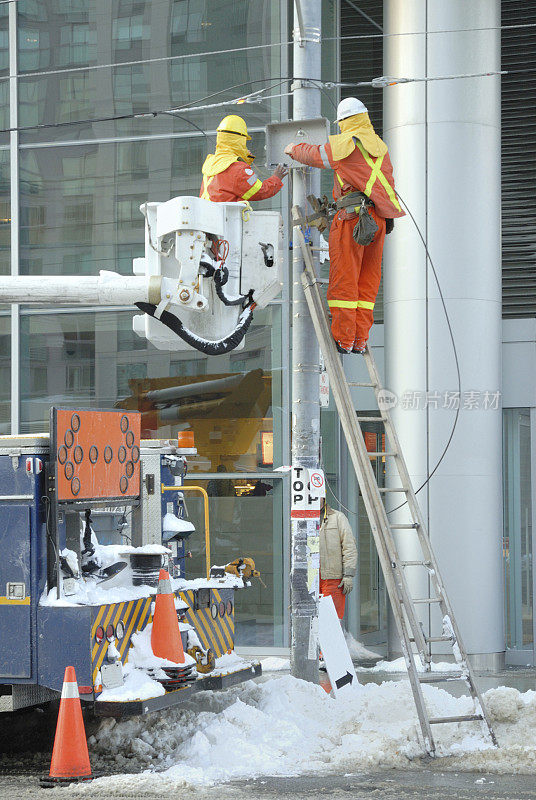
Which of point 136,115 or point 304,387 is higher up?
point 136,115

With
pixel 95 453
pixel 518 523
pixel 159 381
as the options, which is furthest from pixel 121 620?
pixel 518 523

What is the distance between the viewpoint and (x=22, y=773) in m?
7.46

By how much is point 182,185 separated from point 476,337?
376cm

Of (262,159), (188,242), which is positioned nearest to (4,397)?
(262,159)

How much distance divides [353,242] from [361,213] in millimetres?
276

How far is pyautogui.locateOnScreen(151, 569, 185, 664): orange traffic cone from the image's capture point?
7727 mm

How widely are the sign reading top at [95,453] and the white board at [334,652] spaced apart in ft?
7.06

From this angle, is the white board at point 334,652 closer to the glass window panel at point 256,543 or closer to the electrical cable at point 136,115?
the glass window panel at point 256,543

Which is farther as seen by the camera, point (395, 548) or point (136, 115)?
point (136, 115)

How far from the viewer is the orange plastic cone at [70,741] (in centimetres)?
689

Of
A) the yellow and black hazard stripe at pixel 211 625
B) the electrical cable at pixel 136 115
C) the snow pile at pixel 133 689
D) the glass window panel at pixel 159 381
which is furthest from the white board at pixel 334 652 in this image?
the electrical cable at pixel 136 115

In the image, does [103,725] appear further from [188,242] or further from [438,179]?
[438,179]

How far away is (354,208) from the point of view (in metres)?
8.57

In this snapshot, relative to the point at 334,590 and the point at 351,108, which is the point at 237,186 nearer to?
the point at 351,108
